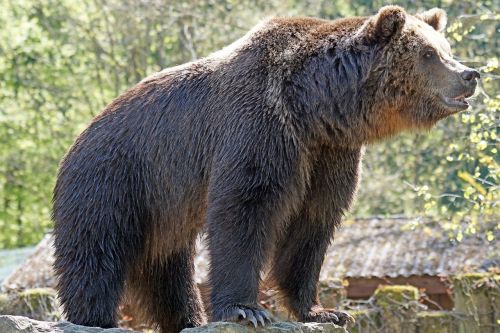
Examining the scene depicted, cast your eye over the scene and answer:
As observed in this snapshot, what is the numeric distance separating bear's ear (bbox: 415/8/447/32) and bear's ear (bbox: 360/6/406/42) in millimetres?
406

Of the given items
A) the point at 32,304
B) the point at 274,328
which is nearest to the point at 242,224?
the point at 274,328

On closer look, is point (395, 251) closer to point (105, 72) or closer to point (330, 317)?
point (330, 317)

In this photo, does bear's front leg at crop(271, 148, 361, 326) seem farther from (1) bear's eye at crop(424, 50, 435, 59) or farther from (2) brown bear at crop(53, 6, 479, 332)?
(1) bear's eye at crop(424, 50, 435, 59)

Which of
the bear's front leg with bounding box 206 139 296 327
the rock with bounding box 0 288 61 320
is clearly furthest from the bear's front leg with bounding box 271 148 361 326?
the rock with bounding box 0 288 61 320

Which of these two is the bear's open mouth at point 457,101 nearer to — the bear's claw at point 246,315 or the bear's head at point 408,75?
the bear's head at point 408,75

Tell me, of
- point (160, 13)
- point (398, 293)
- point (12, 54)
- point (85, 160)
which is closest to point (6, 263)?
point (160, 13)

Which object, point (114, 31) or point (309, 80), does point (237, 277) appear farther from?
point (114, 31)

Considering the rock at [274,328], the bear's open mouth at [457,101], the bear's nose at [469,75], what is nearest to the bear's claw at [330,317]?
the rock at [274,328]

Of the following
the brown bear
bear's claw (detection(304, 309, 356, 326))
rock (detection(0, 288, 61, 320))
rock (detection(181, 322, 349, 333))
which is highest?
the brown bear

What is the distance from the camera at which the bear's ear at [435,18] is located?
6988 mm

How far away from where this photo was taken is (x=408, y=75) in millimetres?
6613

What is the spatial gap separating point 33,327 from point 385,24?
9.43ft

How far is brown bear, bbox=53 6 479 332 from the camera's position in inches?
248

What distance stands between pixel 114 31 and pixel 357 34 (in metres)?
17.5
